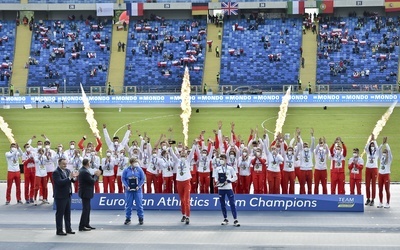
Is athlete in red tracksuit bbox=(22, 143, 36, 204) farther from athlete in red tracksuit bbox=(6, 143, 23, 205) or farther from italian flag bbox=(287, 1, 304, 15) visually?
italian flag bbox=(287, 1, 304, 15)

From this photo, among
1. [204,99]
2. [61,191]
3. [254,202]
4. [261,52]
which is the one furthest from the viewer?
[261,52]

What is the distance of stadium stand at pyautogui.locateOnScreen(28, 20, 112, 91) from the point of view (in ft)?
264

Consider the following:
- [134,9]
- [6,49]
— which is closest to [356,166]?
[134,9]

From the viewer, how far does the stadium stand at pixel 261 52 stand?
78.6 m

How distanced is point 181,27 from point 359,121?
34757mm

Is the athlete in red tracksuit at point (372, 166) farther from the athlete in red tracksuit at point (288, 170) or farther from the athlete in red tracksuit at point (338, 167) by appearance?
the athlete in red tracksuit at point (288, 170)

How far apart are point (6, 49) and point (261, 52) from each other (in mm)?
23980

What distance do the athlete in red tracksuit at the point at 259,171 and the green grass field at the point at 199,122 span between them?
1611cm

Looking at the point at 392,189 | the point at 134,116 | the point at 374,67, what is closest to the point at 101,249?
the point at 392,189

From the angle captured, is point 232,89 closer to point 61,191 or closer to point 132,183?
point 132,183

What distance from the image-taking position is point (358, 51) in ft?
265

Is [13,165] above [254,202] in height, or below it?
above

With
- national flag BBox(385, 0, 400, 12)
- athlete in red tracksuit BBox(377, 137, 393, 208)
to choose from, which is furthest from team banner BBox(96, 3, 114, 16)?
athlete in red tracksuit BBox(377, 137, 393, 208)

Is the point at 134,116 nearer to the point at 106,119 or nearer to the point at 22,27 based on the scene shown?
the point at 106,119
